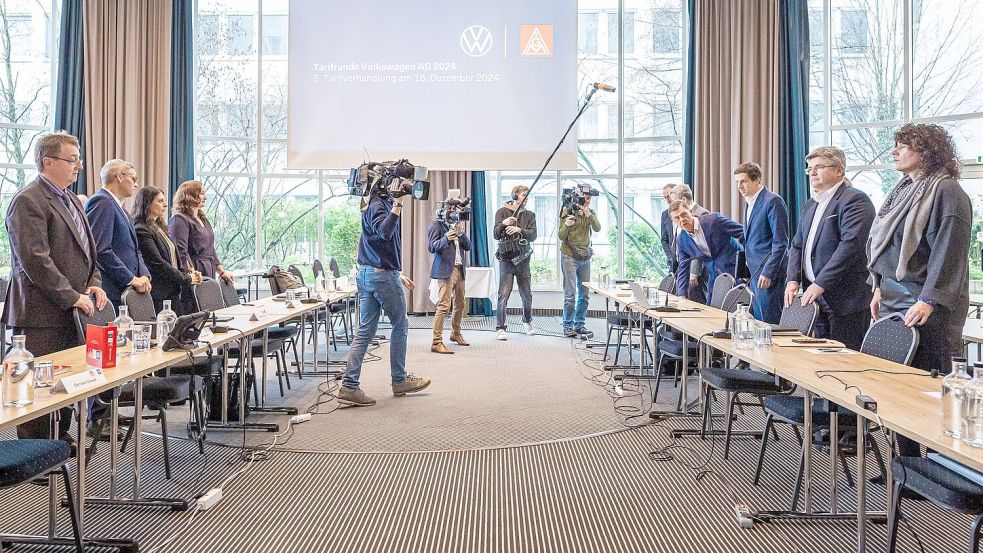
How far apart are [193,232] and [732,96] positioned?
6.13 metres

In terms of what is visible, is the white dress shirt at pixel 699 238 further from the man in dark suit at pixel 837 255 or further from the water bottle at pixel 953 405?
the water bottle at pixel 953 405

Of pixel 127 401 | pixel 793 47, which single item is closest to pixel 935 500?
pixel 127 401

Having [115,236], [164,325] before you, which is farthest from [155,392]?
[115,236]

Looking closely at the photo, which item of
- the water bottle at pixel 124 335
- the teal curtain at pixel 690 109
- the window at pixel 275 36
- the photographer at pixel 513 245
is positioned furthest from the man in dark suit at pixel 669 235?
the window at pixel 275 36

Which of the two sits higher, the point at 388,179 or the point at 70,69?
the point at 70,69

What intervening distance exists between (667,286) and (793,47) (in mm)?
3786

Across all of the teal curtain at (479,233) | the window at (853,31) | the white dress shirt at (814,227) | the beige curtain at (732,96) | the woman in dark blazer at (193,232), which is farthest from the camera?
the teal curtain at (479,233)

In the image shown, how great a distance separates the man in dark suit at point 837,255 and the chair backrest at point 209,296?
→ 3.41 m

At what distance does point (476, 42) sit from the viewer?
25.7 feet

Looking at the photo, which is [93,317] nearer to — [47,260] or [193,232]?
[47,260]

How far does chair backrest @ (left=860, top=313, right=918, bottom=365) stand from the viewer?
100 inches

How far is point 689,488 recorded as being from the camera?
293 cm

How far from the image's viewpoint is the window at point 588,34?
9.07 m

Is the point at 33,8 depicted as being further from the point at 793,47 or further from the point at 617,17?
the point at 793,47
